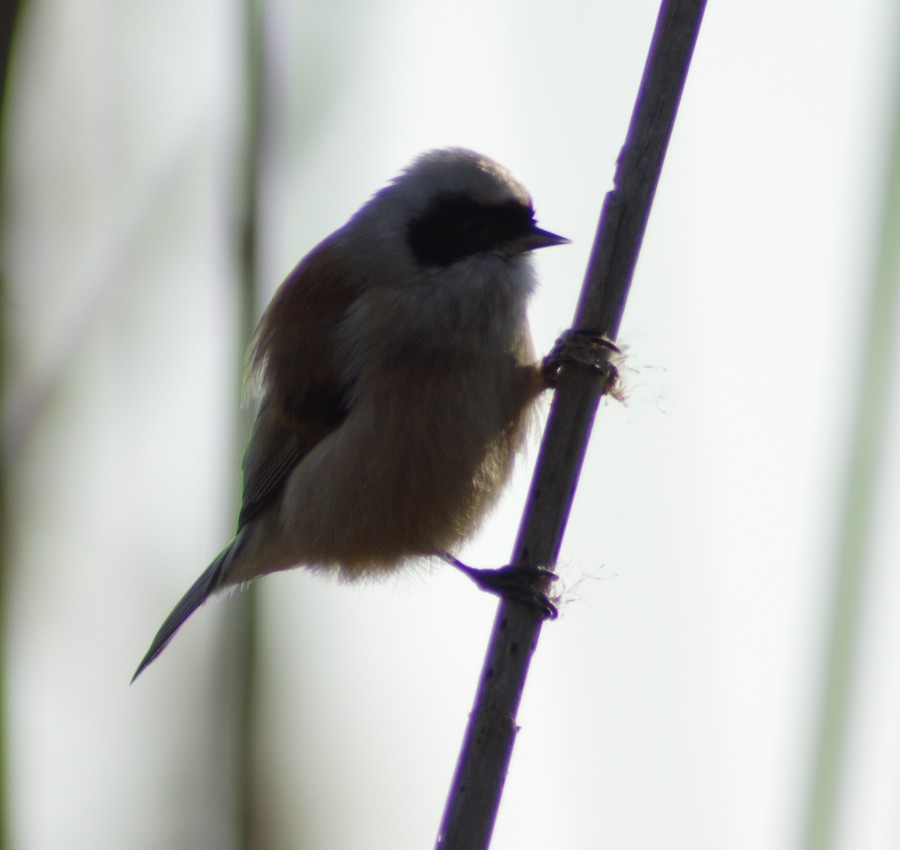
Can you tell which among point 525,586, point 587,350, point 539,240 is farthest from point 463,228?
point 525,586

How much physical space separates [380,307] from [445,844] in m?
1.32

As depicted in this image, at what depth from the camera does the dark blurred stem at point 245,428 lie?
126 cm

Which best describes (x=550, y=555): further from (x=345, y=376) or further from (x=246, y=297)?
(x=345, y=376)

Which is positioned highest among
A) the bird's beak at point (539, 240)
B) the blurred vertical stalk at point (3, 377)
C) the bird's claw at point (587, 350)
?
the bird's beak at point (539, 240)

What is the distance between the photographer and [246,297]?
155 centimetres

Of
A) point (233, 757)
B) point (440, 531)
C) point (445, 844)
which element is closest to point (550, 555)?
point (445, 844)

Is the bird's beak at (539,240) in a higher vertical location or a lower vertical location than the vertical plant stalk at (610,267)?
higher

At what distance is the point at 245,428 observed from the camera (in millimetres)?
1598

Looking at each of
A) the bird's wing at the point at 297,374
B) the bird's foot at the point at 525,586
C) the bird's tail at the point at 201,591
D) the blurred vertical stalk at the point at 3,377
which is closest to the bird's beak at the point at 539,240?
the bird's wing at the point at 297,374

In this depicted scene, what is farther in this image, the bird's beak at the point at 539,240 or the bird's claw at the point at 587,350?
the bird's beak at the point at 539,240

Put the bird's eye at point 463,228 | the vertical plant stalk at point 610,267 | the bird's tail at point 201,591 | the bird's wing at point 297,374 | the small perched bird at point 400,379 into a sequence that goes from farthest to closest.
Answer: the bird's tail at point 201,591
the bird's wing at point 297,374
the bird's eye at point 463,228
the small perched bird at point 400,379
the vertical plant stalk at point 610,267

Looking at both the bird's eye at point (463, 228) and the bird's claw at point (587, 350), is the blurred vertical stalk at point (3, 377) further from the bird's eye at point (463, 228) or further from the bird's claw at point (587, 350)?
the bird's eye at point (463, 228)

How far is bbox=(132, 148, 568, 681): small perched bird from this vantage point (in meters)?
2.30

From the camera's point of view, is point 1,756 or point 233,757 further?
point 233,757
